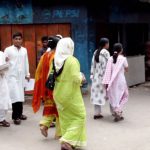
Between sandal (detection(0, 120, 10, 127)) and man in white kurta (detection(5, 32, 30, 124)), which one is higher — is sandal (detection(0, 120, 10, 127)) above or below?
below

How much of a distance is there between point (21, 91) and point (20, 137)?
1.43 meters

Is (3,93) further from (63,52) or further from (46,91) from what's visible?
(63,52)

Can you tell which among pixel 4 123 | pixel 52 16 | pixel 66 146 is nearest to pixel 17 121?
pixel 4 123

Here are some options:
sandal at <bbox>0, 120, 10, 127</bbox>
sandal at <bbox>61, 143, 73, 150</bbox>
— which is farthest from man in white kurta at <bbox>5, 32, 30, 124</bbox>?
sandal at <bbox>61, 143, 73, 150</bbox>

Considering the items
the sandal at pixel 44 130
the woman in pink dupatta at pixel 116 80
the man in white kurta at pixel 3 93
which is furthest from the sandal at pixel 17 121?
the woman in pink dupatta at pixel 116 80

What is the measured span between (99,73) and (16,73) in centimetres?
169

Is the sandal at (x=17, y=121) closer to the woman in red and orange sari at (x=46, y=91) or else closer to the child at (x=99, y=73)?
the woman in red and orange sari at (x=46, y=91)

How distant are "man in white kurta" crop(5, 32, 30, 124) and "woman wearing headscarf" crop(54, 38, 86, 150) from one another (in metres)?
2.22

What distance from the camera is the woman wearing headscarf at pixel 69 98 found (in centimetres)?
661

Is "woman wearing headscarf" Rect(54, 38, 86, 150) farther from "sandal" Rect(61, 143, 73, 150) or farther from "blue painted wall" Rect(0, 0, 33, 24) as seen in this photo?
"blue painted wall" Rect(0, 0, 33, 24)

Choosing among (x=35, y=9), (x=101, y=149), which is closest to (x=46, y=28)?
(x=35, y=9)

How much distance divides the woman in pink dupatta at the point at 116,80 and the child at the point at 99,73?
135mm

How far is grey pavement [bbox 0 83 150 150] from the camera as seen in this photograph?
281 inches

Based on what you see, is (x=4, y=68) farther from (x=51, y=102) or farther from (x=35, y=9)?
(x=35, y=9)
